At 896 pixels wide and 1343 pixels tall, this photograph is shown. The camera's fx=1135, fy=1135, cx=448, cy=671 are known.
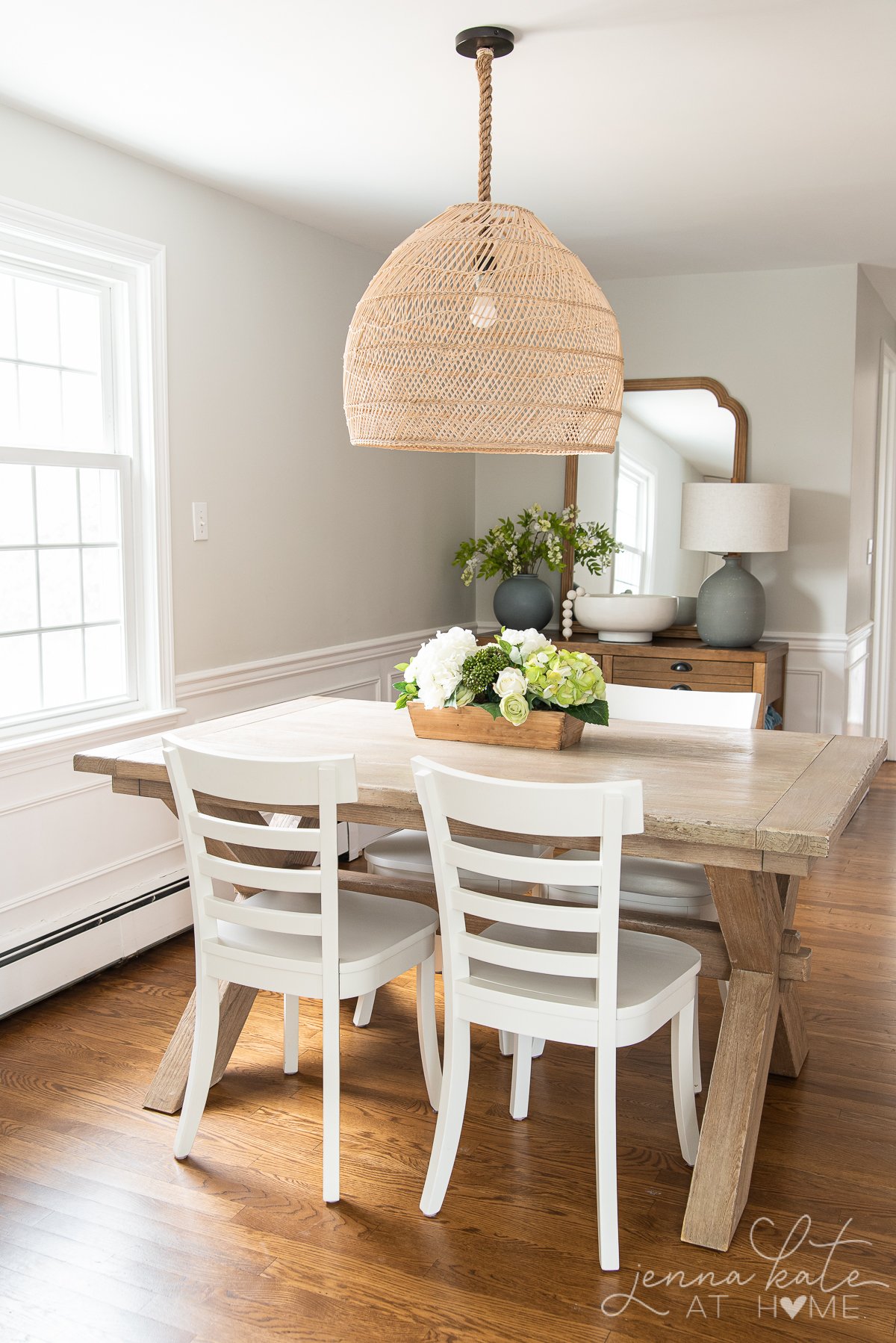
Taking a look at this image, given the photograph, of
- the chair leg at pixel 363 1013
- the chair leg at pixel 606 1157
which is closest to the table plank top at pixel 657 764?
the chair leg at pixel 606 1157

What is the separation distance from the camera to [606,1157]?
2.00 m

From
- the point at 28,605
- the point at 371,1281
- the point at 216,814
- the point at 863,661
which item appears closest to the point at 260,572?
the point at 28,605

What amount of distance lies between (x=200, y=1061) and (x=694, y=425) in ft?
12.4

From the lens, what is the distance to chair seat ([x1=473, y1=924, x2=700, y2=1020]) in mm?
2057

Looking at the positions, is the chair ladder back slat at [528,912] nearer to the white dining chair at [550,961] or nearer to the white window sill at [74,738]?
the white dining chair at [550,961]

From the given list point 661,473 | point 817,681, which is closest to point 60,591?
point 661,473

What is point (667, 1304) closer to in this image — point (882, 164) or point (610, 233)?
point (882, 164)

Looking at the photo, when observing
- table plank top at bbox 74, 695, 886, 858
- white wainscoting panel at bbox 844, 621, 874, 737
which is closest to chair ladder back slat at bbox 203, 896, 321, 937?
table plank top at bbox 74, 695, 886, 858

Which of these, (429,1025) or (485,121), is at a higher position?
(485,121)

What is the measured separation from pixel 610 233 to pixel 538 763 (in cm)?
269

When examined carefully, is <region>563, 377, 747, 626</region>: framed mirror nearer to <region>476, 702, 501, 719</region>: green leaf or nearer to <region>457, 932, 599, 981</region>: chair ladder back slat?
<region>476, 702, 501, 719</region>: green leaf

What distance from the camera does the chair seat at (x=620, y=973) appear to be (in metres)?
2.06

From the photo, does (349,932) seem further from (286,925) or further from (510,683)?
(510,683)

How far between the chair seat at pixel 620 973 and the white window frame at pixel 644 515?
10.0 ft
